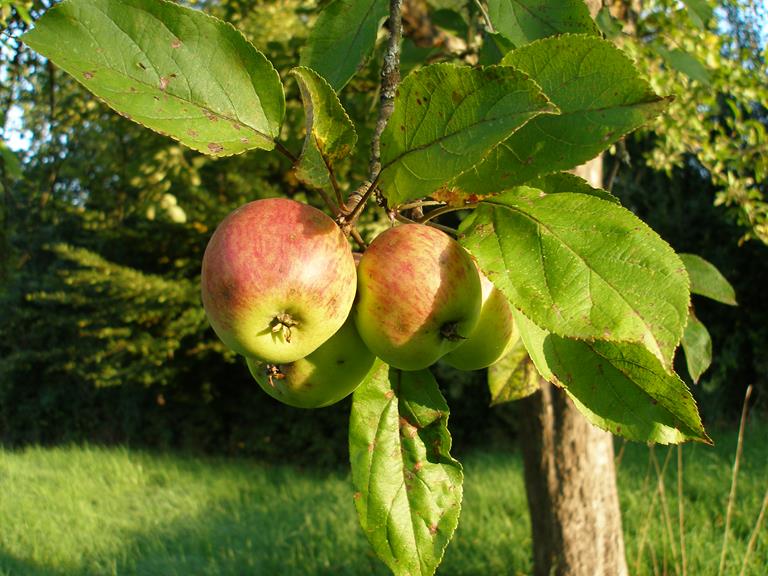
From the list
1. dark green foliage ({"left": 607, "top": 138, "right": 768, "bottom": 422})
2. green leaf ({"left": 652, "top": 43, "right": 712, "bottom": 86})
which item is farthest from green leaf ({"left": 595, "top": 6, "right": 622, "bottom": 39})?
dark green foliage ({"left": 607, "top": 138, "right": 768, "bottom": 422})

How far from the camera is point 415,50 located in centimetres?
143

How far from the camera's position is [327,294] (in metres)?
0.50

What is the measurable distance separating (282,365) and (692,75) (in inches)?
50.9

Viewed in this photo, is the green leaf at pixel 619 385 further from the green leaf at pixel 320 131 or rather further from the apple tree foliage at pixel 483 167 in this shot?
the green leaf at pixel 320 131

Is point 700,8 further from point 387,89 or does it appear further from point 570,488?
point 570,488

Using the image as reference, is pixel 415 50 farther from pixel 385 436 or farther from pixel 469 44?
pixel 385 436

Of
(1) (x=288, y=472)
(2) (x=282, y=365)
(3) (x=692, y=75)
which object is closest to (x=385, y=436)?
(2) (x=282, y=365)

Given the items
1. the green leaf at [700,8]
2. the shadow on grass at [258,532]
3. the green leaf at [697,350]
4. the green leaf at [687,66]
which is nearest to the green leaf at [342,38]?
the green leaf at [697,350]

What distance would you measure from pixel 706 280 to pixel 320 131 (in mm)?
729

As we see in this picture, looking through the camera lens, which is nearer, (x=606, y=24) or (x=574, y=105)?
(x=574, y=105)

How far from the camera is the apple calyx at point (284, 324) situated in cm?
50

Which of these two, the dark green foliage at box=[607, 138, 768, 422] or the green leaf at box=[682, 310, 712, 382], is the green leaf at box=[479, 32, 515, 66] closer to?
the green leaf at box=[682, 310, 712, 382]

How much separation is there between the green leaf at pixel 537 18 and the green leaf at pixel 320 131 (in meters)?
0.33

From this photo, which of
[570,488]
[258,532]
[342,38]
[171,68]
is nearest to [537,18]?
Answer: [342,38]
